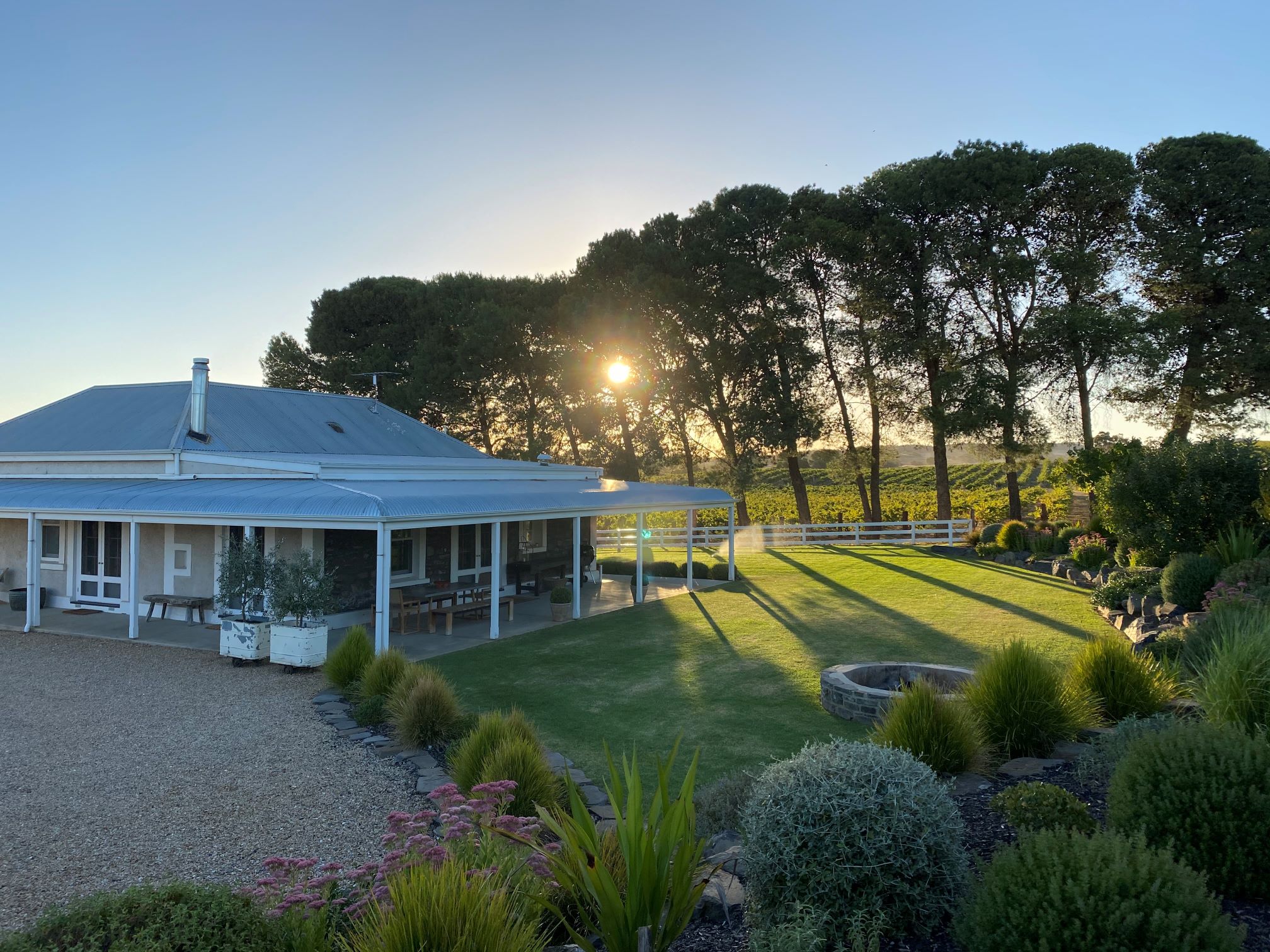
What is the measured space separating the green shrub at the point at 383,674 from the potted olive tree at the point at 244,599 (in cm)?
255

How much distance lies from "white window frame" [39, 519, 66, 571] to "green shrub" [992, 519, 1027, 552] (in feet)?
70.4

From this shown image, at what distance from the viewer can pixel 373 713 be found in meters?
7.96

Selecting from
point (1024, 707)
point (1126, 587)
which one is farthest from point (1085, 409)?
point (1024, 707)

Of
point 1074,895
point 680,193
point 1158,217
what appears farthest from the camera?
point 680,193

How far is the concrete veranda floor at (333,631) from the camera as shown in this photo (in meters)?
12.0

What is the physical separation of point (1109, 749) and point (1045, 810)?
1.51 metres

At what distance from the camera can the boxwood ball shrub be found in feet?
10.9

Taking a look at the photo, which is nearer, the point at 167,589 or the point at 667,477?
the point at 167,589

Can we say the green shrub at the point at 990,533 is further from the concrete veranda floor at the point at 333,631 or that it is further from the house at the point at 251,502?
the concrete veranda floor at the point at 333,631

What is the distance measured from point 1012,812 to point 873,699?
3.43 m

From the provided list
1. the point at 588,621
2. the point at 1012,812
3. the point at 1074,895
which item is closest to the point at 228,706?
the point at 588,621

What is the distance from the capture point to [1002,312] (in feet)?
83.6

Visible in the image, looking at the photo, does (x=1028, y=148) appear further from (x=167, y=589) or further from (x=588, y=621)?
(x=167, y=589)

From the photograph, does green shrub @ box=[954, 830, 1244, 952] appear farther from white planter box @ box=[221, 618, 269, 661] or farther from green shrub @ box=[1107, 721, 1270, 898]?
white planter box @ box=[221, 618, 269, 661]
